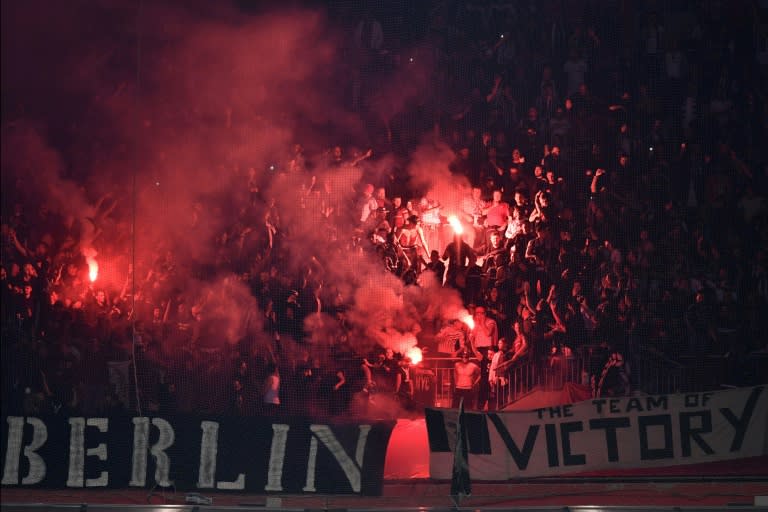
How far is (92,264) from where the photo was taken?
11547 millimetres

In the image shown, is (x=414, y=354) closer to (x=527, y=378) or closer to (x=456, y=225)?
(x=527, y=378)

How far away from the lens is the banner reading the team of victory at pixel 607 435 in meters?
7.95

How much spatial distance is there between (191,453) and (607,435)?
3.53 meters

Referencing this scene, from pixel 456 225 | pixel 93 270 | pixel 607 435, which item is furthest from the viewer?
pixel 456 225

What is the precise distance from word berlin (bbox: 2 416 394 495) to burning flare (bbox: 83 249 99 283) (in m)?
3.82

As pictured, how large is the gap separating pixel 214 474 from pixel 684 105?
737 cm

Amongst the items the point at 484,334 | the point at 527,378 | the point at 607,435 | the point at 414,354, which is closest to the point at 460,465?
the point at 607,435

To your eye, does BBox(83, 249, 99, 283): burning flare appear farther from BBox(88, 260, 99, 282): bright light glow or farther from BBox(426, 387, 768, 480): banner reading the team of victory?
BBox(426, 387, 768, 480): banner reading the team of victory

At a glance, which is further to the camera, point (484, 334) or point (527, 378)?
point (484, 334)

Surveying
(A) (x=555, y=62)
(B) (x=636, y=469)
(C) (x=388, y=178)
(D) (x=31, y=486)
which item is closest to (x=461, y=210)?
(C) (x=388, y=178)

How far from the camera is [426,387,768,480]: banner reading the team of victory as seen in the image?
795 cm

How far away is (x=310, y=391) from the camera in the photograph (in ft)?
35.1

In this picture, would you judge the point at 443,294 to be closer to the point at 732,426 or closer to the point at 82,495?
the point at 732,426

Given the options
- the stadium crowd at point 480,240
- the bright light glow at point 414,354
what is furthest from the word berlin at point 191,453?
the bright light glow at point 414,354
